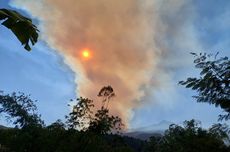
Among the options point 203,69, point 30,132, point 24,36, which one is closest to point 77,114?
point 30,132

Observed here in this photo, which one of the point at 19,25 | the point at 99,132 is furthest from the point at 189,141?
the point at 19,25

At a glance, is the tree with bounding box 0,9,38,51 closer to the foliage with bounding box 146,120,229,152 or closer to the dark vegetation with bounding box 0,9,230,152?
the dark vegetation with bounding box 0,9,230,152

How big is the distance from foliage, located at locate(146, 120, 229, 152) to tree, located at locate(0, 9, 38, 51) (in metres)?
29.9

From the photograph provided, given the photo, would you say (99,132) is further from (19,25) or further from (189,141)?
(19,25)

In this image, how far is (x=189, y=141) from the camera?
171 ft

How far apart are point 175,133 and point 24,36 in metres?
61.0

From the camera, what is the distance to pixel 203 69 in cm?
3397

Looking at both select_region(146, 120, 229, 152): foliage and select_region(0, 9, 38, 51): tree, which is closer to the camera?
select_region(0, 9, 38, 51): tree

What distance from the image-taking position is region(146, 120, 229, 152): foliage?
43094mm

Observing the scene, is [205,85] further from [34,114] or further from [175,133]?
[34,114]

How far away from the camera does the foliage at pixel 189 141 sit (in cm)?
4309

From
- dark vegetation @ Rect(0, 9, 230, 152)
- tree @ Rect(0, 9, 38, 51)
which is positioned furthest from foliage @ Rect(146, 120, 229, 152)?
tree @ Rect(0, 9, 38, 51)

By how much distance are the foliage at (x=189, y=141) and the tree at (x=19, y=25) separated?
1176 inches

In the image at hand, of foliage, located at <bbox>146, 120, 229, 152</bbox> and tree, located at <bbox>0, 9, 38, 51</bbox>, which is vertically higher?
foliage, located at <bbox>146, 120, 229, 152</bbox>
